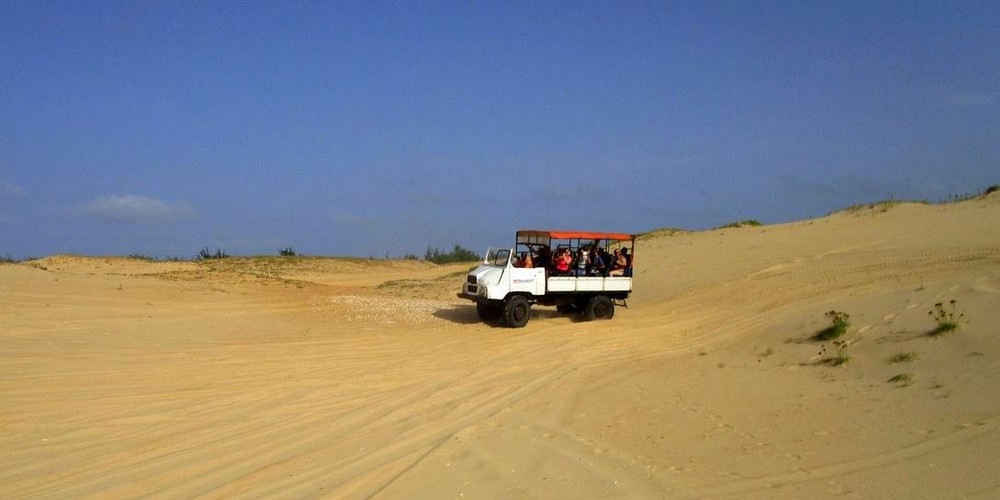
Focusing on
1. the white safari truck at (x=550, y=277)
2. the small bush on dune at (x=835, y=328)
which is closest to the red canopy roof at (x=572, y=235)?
the white safari truck at (x=550, y=277)

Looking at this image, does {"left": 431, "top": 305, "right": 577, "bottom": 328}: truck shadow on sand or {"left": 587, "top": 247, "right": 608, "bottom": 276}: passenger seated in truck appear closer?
{"left": 587, "top": 247, "right": 608, "bottom": 276}: passenger seated in truck

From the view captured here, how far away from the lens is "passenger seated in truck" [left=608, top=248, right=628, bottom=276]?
18.5 m

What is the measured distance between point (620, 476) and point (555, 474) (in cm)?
53

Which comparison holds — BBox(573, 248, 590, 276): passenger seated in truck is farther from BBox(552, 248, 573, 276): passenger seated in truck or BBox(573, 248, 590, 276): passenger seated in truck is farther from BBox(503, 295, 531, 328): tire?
BBox(503, 295, 531, 328): tire

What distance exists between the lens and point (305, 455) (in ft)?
24.5

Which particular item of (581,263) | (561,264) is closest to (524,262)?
(561,264)

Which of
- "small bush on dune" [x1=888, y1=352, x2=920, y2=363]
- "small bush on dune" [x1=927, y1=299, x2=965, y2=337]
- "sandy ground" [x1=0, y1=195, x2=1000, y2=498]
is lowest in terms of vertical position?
"sandy ground" [x1=0, y1=195, x2=1000, y2=498]

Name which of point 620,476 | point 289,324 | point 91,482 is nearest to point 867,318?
point 620,476

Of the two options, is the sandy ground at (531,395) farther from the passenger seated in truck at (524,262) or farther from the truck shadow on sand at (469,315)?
the passenger seated in truck at (524,262)

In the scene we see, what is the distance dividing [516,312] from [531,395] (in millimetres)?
7389

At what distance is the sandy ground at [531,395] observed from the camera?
6.46 m

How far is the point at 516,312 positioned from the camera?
17.3 metres

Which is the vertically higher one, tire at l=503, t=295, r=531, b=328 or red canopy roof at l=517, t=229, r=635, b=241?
red canopy roof at l=517, t=229, r=635, b=241

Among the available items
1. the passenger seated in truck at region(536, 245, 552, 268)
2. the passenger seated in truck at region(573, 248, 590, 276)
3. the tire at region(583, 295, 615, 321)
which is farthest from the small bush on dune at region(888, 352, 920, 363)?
the passenger seated in truck at region(536, 245, 552, 268)
